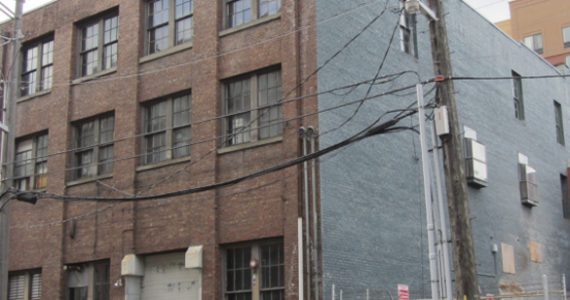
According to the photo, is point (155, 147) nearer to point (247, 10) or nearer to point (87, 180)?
point (87, 180)

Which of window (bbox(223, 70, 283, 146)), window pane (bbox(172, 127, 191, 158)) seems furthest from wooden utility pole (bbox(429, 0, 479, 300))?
window pane (bbox(172, 127, 191, 158))

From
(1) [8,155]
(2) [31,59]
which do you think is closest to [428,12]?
(1) [8,155]

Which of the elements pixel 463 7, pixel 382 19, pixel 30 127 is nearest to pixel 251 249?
pixel 382 19

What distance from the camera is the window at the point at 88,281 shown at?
22.2 metres

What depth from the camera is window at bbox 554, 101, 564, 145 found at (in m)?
32.1

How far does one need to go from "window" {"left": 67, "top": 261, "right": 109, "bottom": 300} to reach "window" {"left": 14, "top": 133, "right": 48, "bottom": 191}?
340 centimetres

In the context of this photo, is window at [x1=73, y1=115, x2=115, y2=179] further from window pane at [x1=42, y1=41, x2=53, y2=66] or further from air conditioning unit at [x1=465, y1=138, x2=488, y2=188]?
air conditioning unit at [x1=465, y1=138, x2=488, y2=188]

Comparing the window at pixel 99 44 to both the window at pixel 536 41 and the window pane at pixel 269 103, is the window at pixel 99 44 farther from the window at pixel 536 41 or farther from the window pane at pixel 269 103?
the window at pixel 536 41

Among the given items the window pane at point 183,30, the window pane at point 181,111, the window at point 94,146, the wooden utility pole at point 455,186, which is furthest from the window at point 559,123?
the window at point 94,146

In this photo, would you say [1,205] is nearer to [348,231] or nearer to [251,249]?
[251,249]

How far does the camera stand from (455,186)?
14531mm

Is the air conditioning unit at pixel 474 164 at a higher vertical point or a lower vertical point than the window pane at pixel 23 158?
lower

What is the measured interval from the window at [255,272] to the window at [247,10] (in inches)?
248

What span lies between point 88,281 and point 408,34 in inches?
496
